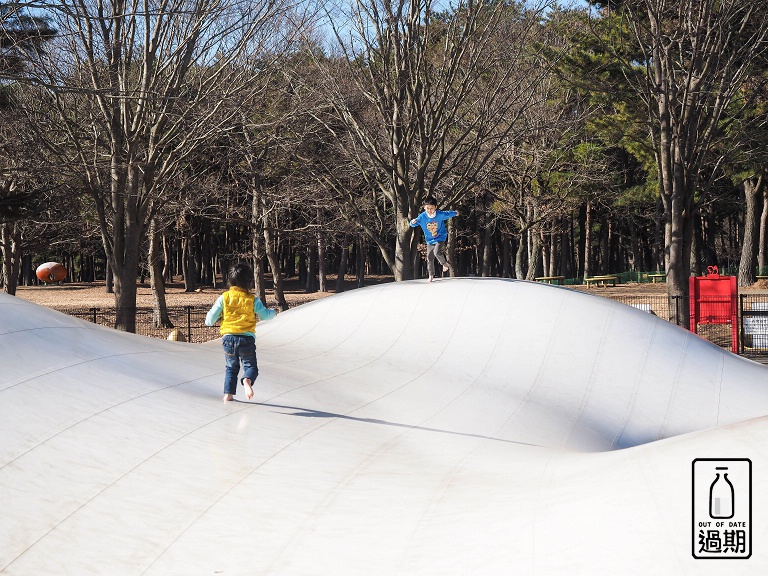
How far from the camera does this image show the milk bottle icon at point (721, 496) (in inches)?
175

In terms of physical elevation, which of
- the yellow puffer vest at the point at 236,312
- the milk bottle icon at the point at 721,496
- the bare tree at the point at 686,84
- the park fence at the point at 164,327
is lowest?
the park fence at the point at 164,327

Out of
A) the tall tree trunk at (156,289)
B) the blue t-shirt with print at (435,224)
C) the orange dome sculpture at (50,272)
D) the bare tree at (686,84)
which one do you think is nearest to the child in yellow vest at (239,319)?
the blue t-shirt with print at (435,224)

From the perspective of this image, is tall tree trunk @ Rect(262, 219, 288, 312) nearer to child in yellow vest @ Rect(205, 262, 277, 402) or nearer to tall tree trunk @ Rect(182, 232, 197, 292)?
tall tree trunk @ Rect(182, 232, 197, 292)

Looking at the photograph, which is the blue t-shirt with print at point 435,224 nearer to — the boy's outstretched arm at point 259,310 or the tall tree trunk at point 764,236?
the boy's outstretched arm at point 259,310

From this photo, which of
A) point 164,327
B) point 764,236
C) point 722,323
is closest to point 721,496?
point 722,323

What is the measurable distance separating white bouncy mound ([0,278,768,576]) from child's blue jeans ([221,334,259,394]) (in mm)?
257

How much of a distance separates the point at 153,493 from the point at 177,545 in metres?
0.71

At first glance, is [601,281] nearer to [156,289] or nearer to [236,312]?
[156,289]

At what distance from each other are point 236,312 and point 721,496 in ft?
15.3

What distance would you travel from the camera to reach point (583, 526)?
4797mm

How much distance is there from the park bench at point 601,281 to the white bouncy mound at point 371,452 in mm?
Answer: 27983

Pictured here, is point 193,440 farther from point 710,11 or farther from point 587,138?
point 587,138

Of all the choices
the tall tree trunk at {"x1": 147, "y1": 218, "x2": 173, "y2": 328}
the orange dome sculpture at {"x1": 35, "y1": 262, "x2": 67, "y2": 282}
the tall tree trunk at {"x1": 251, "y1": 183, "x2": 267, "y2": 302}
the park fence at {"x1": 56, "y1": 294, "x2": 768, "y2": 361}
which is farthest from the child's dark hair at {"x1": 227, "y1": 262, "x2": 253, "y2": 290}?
the orange dome sculpture at {"x1": 35, "y1": 262, "x2": 67, "y2": 282}

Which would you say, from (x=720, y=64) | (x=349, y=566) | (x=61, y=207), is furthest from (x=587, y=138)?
(x=349, y=566)
